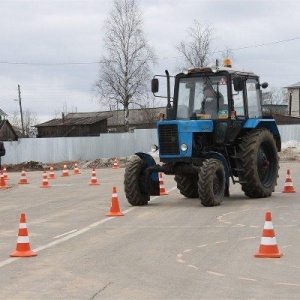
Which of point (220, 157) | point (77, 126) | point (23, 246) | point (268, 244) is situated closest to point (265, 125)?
point (220, 157)

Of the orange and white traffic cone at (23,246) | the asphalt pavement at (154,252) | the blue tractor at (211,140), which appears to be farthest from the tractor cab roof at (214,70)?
the orange and white traffic cone at (23,246)

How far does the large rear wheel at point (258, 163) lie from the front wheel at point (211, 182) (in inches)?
46.7

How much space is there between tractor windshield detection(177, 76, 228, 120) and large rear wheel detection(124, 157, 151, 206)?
5.44 ft

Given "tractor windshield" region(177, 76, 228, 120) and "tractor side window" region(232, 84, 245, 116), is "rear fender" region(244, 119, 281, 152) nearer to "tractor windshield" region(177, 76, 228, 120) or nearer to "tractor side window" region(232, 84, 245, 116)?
"tractor side window" region(232, 84, 245, 116)

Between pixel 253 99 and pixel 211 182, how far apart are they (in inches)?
146

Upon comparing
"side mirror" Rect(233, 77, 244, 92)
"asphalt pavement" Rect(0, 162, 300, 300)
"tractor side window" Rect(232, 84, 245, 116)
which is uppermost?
"side mirror" Rect(233, 77, 244, 92)

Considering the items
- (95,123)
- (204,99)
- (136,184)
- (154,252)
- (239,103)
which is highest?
(95,123)

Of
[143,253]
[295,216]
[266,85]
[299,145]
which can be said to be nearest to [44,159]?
[299,145]

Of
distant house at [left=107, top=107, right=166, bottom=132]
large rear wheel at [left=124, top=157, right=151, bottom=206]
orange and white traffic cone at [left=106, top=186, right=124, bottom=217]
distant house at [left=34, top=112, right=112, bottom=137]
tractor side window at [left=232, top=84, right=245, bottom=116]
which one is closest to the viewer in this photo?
orange and white traffic cone at [left=106, top=186, right=124, bottom=217]

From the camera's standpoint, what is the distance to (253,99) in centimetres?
1995

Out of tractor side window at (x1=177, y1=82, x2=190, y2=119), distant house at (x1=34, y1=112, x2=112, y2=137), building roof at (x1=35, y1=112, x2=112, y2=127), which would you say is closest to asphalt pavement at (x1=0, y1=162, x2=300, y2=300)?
tractor side window at (x1=177, y1=82, x2=190, y2=119)

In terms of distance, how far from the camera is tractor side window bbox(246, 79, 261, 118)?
19703mm

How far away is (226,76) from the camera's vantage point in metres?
18.9

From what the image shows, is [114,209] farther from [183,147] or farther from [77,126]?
[77,126]
